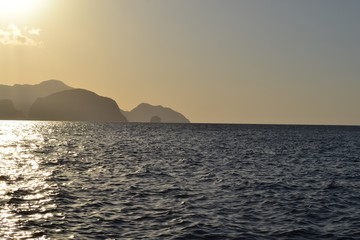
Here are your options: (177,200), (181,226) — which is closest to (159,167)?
(177,200)

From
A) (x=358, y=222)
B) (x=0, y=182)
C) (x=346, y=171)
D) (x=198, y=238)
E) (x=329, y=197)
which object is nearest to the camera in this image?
(x=198, y=238)

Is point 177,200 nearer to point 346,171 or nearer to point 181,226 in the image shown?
point 181,226

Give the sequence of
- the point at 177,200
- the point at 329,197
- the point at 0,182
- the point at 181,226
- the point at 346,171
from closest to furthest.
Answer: the point at 181,226, the point at 177,200, the point at 329,197, the point at 0,182, the point at 346,171

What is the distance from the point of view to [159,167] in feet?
167

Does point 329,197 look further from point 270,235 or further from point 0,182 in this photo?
point 0,182

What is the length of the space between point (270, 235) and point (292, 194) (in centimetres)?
1266

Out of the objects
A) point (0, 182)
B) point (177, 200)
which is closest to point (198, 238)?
point (177, 200)

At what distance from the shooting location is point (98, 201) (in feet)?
96.4

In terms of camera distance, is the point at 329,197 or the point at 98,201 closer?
the point at 98,201

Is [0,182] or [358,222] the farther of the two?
[0,182]

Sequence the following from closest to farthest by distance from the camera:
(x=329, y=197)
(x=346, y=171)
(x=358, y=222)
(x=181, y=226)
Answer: (x=181, y=226) → (x=358, y=222) → (x=329, y=197) → (x=346, y=171)

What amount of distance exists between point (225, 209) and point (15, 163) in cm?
3360

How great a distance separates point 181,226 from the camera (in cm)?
2333

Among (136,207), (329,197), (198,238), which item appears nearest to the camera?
(198,238)
